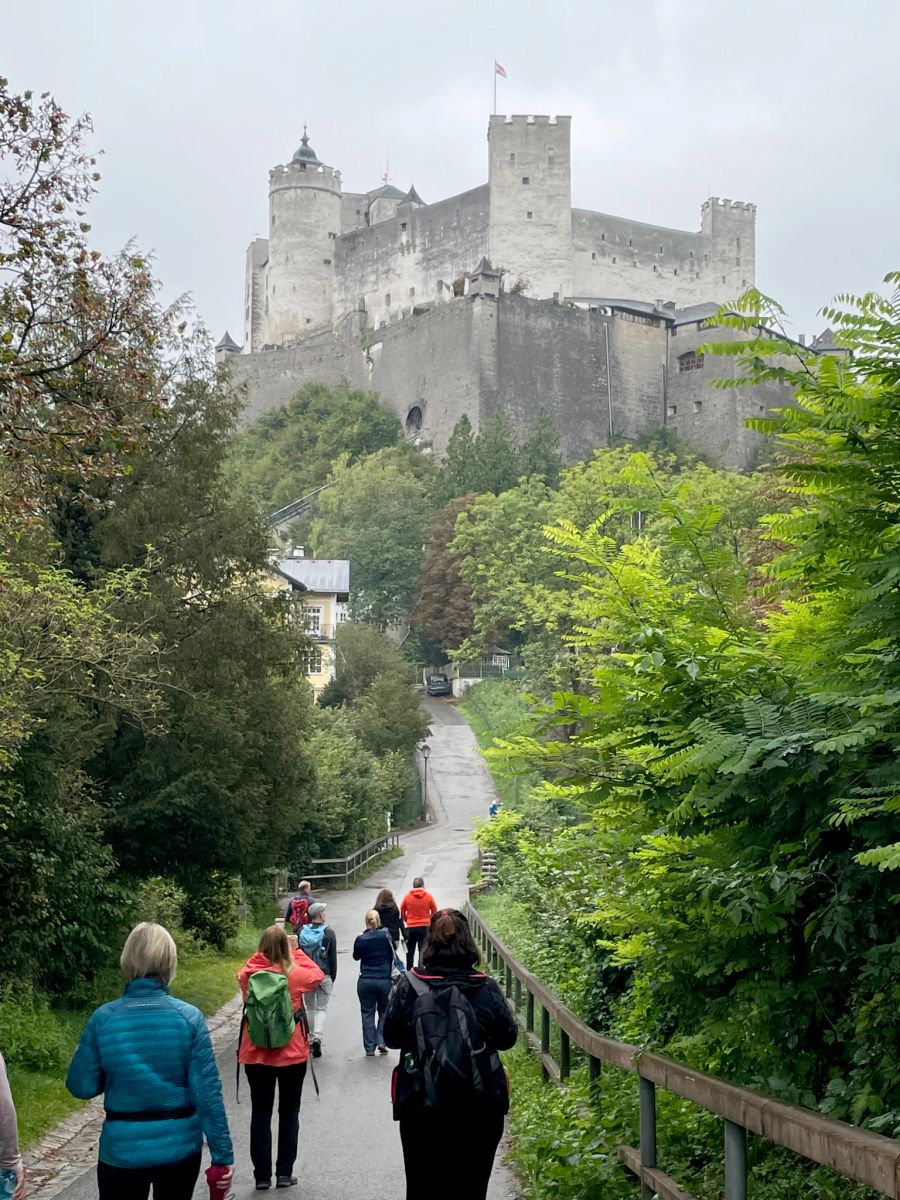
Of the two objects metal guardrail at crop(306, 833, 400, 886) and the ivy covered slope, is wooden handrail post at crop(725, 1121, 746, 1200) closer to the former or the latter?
the ivy covered slope

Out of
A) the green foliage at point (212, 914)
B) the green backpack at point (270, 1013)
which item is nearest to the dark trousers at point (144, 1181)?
the green backpack at point (270, 1013)

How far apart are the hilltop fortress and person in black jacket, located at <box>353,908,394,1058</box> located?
70.8 meters

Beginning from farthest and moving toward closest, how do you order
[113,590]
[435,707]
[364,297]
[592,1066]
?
[364,297] → [435,707] → [113,590] → [592,1066]

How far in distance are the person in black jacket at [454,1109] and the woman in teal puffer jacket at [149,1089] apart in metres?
0.72

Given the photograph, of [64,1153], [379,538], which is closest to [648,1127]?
[64,1153]

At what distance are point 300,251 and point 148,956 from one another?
367 feet

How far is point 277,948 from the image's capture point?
8.91 meters

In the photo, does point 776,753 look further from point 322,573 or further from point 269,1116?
point 322,573

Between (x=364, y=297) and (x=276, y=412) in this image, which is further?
(x=364, y=297)

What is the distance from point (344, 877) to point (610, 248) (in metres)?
75.6

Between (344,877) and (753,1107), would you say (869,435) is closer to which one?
(753,1107)

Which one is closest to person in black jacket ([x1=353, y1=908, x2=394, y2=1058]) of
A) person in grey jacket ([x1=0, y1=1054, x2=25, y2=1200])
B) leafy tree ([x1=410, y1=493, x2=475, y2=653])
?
person in grey jacket ([x1=0, y1=1054, x2=25, y2=1200])

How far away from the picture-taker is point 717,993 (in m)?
5.94

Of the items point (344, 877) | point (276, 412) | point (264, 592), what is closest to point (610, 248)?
point (276, 412)
